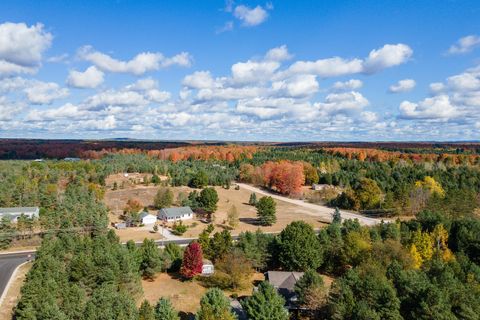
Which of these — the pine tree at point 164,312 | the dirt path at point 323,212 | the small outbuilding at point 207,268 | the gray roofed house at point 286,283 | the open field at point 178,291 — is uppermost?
the pine tree at point 164,312

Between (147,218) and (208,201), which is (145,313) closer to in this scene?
(147,218)

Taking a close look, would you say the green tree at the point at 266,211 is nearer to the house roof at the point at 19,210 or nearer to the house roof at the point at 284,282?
the house roof at the point at 284,282

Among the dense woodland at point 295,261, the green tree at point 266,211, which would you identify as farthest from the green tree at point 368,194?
the green tree at point 266,211

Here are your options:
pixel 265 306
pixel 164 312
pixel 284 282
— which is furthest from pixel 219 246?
pixel 164 312

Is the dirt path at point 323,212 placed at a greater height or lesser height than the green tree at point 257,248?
lesser

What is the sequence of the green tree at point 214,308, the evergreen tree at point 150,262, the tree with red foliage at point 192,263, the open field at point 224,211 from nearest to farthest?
the green tree at point 214,308 → the tree with red foliage at point 192,263 → the evergreen tree at point 150,262 → the open field at point 224,211

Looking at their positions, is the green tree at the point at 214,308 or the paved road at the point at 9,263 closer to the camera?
the green tree at the point at 214,308

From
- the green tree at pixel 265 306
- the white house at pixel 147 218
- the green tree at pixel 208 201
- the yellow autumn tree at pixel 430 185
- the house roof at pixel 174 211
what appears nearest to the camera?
the green tree at pixel 265 306

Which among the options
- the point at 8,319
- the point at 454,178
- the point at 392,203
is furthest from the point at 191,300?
the point at 454,178
